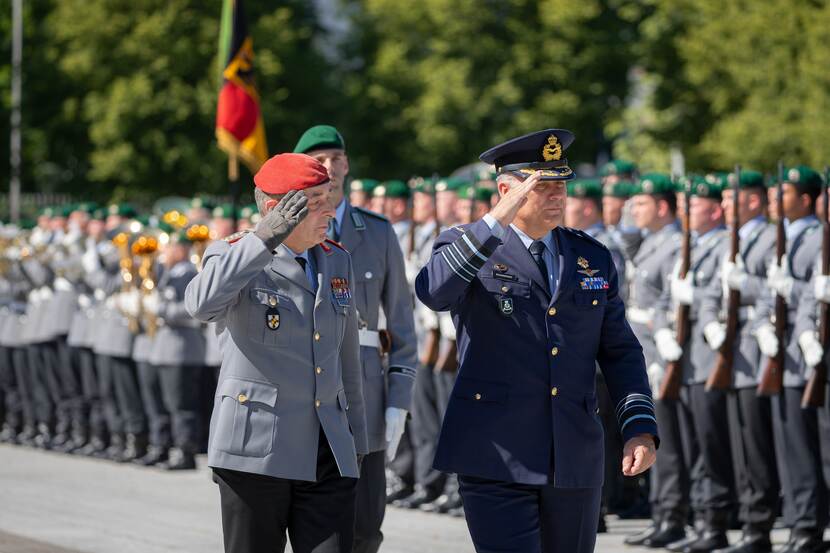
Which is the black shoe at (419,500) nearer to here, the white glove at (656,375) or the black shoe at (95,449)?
the white glove at (656,375)

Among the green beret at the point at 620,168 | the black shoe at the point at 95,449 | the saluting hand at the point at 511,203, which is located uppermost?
the green beret at the point at 620,168

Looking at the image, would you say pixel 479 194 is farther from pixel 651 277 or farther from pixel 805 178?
pixel 805 178

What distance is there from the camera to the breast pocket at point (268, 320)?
5730 millimetres

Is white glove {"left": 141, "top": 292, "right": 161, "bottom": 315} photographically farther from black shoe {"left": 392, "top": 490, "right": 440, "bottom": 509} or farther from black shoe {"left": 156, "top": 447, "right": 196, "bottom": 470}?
black shoe {"left": 392, "top": 490, "right": 440, "bottom": 509}

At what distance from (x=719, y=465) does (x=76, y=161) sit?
34.9 m

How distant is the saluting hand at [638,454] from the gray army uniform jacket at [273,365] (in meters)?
0.95

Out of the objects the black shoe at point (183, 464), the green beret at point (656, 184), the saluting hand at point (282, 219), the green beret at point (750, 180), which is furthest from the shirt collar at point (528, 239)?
the black shoe at point (183, 464)

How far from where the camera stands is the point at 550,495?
5.70m

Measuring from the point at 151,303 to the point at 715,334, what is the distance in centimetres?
638

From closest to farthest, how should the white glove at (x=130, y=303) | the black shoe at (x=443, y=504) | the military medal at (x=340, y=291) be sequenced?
the military medal at (x=340, y=291)
the black shoe at (x=443, y=504)
the white glove at (x=130, y=303)

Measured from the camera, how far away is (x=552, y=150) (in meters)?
5.77

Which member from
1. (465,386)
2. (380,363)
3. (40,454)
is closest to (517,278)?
(465,386)

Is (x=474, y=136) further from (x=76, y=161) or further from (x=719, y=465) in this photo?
(x=719, y=465)

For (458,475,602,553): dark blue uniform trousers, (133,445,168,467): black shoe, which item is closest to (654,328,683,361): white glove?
(458,475,602,553): dark blue uniform trousers
